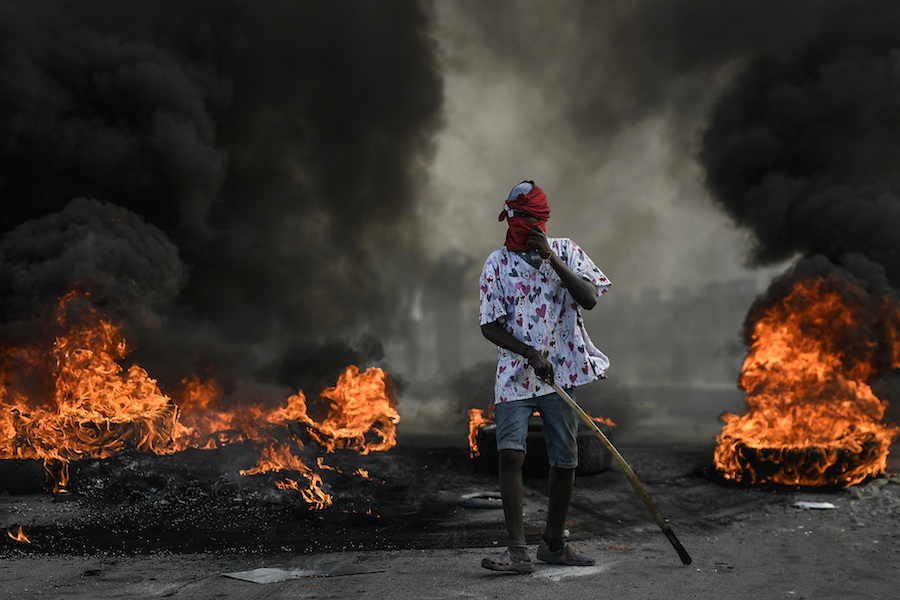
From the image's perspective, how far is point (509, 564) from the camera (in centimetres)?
372

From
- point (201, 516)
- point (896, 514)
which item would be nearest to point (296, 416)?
point (201, 516)

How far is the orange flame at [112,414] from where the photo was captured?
789 centimetres

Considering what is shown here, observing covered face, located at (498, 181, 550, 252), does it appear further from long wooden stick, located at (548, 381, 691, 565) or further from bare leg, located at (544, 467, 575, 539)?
bare leg, located at (544, 467, 575, 539)

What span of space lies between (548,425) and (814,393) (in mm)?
5592

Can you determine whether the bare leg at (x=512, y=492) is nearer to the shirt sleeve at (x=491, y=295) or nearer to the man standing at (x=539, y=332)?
the man standing at (x=539, y=332)

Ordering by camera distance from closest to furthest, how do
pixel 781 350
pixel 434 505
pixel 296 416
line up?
pixel 434 505, pixel 781 350, pixel 296 416

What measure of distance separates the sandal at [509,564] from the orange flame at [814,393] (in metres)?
5.02

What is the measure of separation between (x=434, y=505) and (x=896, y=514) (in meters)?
4.05

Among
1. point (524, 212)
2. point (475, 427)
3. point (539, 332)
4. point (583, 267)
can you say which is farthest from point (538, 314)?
point (475, 427)

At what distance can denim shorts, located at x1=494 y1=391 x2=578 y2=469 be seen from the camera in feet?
12.7

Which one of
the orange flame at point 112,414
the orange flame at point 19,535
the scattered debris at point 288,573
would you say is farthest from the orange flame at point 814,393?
the orange flame at point 19,535

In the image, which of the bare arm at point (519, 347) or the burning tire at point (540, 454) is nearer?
the bare arm at point (519, 347)

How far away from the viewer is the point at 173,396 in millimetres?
12289

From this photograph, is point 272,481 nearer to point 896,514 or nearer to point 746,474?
point 746,474
